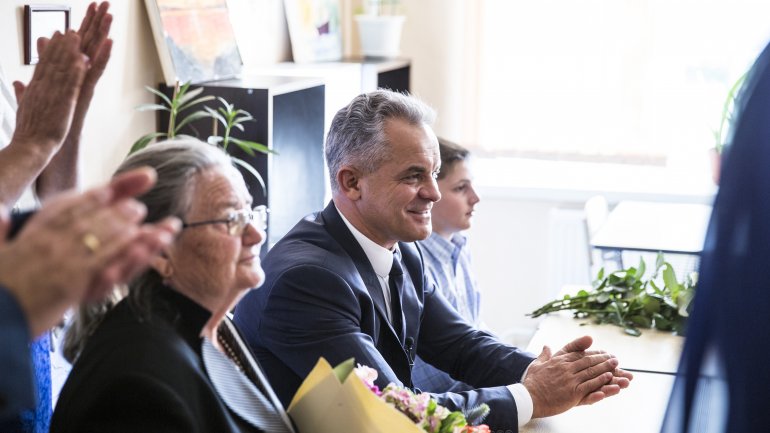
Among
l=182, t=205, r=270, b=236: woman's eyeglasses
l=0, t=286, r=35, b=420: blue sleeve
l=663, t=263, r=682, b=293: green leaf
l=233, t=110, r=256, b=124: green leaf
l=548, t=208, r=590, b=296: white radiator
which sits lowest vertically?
l=548, t=208, r=590, b=296: white radiator

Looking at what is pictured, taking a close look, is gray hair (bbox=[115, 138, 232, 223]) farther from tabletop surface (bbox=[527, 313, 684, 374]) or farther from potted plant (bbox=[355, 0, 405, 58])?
potted plant (bbox=[355, 0, 405, 58])

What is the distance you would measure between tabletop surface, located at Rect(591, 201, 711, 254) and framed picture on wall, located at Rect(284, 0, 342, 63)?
63.2 inches

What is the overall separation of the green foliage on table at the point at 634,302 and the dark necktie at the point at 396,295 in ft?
2.83

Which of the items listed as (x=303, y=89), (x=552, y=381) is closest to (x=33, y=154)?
(x=552, y=381)

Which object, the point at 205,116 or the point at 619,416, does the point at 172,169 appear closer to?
the point at 619,416

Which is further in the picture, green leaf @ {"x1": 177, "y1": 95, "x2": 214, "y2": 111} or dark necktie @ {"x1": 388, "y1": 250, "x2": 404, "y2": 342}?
green leaf @ {"x1": 177, "y1": 95, "x2": 214, "y2": 111}

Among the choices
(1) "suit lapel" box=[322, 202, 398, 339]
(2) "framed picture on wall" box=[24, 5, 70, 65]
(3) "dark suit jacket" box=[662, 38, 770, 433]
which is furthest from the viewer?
(2) "framed picture on wall" box=[24, 5, 70, 65]

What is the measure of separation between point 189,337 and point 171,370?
12 centimetres

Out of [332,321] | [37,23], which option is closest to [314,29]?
[37,23]

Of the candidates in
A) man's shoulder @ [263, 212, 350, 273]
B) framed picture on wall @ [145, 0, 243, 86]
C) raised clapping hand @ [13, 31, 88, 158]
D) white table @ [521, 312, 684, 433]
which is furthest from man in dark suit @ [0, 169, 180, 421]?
framed picture on wall @ [145, 0, 243, 86]

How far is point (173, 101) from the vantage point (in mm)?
3455

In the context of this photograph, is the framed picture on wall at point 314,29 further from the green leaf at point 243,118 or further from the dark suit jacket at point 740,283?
the dark suit jacket at point 740,283

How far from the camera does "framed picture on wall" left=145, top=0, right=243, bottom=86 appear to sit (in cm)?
358

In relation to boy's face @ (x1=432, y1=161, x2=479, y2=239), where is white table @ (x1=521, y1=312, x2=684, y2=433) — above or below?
below
